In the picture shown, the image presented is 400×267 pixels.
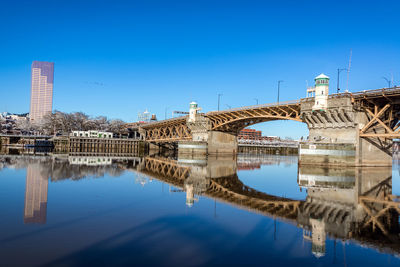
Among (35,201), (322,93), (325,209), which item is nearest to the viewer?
(35,201)

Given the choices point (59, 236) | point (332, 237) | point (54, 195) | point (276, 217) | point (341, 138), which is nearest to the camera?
point (59, 236)

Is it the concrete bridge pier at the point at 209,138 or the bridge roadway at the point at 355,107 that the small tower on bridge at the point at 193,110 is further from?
the bridge roadway at the point at 355,107

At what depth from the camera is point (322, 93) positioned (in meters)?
39.5

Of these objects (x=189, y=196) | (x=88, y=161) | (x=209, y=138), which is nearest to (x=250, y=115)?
(x=209, y=138)

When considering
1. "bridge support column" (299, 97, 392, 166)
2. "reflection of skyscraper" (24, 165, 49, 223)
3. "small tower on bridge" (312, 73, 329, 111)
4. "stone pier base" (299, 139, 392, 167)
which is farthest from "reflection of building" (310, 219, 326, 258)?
"small tower on bridge" (312, 73, 329, 111)

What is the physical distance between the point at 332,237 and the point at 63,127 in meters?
114

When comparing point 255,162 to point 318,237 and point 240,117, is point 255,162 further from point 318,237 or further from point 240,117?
point 318,237

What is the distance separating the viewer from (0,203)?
503 inches

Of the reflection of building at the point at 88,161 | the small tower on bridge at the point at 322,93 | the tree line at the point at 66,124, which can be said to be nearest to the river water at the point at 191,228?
the reflection of building at the point at 88,161

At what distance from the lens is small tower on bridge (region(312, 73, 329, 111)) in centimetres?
3931

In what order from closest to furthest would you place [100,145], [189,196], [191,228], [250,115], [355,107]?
1. [191,228]
2. [189,196]
3. [355,107]
4. [250,115]
5. [100,145]

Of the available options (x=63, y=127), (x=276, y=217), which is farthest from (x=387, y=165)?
(x=63, y=127)

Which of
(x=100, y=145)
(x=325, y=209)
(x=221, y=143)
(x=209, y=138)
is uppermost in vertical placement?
(x=209, y=138)

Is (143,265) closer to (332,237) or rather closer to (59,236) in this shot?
(59,236)
